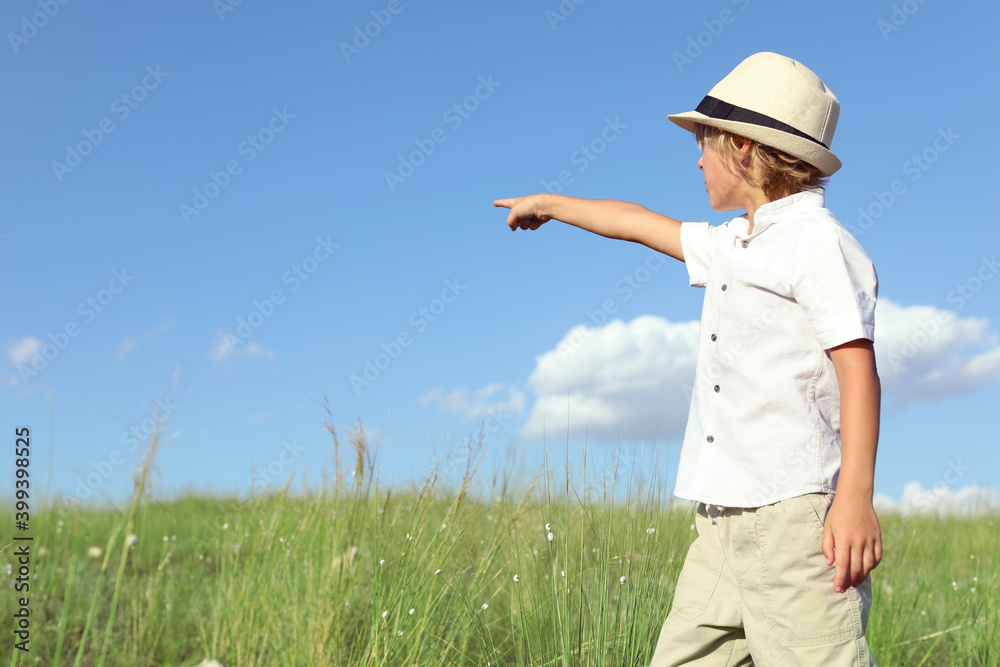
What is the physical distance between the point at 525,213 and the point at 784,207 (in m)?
0.94

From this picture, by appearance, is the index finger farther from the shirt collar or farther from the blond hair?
the blond hair

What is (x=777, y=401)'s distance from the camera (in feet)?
6.42

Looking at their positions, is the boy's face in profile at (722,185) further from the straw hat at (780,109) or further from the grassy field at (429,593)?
the grassy field at (429,593)

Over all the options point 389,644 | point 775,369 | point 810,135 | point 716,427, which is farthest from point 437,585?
point 810,135

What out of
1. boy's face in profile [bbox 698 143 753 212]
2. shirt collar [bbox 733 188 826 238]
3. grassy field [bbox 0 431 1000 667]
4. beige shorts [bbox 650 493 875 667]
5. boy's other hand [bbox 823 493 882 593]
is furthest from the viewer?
grassy field [bbox 0 431 1000 667]

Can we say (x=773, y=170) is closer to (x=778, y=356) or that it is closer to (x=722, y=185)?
(x=722, y=185)

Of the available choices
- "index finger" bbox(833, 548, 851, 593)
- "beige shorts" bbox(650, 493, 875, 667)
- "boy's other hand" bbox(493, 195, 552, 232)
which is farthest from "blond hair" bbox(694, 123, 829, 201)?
"index finger" bbox(833, 548, 851, 593)

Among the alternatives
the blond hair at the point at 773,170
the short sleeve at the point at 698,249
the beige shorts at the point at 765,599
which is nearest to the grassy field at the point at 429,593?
the beige shorts at the point at 765,599

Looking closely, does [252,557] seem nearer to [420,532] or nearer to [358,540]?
[358,540]

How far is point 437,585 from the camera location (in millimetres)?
3354

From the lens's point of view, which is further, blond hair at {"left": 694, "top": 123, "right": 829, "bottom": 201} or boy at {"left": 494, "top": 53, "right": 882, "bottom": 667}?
blond hair at {"left": 694, "top": 123, "right": 829, "bottom": 201}

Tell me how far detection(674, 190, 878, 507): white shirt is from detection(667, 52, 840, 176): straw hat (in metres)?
0.15

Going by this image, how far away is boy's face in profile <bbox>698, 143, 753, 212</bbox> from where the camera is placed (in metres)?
2.22

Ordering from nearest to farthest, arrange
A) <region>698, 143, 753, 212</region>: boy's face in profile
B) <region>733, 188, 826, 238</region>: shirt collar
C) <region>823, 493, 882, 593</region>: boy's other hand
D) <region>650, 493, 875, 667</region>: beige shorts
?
<region>823, 493, 882, 593</region>: boy's other hand < <region>650, 493, 875, 667</region>: beige shorts < <region>733, 188, 826, 238</region>: shirt collar < <region>698, 143, 753, 212</region>: boy's face in profile
